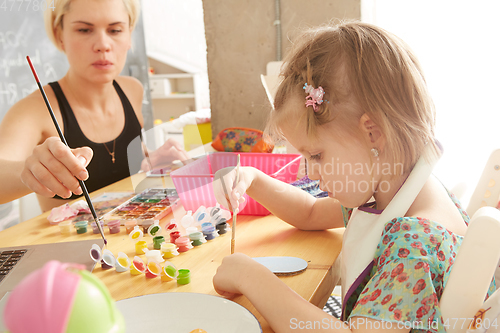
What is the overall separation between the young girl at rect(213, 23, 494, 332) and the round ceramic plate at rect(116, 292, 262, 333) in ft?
0.20

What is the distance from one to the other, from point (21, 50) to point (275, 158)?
8.17 ft

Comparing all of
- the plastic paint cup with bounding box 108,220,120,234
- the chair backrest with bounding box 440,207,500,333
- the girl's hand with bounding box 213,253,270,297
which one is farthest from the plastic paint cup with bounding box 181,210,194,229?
the chair backrest with bounding box 440,207,500,333

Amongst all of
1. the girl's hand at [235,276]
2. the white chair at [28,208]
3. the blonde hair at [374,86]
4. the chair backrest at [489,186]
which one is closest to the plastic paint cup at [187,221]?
the girl's hand at [235,276]

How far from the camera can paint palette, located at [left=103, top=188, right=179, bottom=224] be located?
95 cm

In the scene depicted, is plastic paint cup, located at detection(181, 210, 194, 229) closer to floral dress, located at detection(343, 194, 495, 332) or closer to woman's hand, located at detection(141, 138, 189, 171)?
woman's hand, located at detection(141, 138, 189, 171)

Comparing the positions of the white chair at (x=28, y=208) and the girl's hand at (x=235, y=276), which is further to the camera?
the white chair at (x=28, y=208)

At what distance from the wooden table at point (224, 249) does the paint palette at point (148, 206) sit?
0.02 meters

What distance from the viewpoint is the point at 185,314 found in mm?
559

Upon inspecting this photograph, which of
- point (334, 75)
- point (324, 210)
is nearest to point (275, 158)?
point (324, 210)

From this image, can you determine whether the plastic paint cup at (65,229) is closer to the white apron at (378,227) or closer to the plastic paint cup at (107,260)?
the plastic paint cup at (107,260)

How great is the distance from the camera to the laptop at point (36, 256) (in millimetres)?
708

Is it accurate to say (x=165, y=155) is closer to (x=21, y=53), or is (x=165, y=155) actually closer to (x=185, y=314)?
(x=185, y=314)

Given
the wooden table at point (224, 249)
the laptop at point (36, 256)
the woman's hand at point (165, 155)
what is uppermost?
the woman's hand at point (165, 155)

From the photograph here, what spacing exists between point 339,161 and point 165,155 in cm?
47
